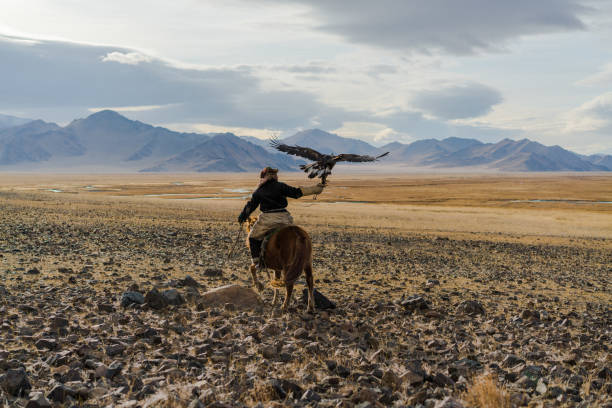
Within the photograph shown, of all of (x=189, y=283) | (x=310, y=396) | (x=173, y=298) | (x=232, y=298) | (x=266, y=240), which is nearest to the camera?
(x=310, y=396)

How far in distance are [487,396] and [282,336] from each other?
12.4 ft

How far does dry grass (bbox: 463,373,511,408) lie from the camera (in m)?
5.46

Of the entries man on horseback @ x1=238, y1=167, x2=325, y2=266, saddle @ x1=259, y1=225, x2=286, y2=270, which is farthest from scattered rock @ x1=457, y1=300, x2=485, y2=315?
saddle @ x1=259, y1=225, x2=286, y2=270

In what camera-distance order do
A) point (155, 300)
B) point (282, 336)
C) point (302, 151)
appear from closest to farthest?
point (282, 336) → point (155, 300) → point (302, 151)

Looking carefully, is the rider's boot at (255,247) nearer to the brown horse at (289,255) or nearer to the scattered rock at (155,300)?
the brown horse at (289,255)

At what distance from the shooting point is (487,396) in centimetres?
554

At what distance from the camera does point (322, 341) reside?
811 cm

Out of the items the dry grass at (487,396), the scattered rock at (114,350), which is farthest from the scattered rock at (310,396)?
the scattered rock at (114,350)

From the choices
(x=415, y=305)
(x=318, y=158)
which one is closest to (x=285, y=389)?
(x=318, y=158)

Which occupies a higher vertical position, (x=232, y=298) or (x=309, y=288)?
(x=309, y=288)

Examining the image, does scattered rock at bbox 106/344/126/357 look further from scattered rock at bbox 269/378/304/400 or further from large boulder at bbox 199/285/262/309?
large boulder at bbox 199/285/262/309

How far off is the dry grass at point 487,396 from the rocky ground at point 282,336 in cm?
6

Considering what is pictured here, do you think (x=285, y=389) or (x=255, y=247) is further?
(x=255, y=247)

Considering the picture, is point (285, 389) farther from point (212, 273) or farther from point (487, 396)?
point (212, 273)
